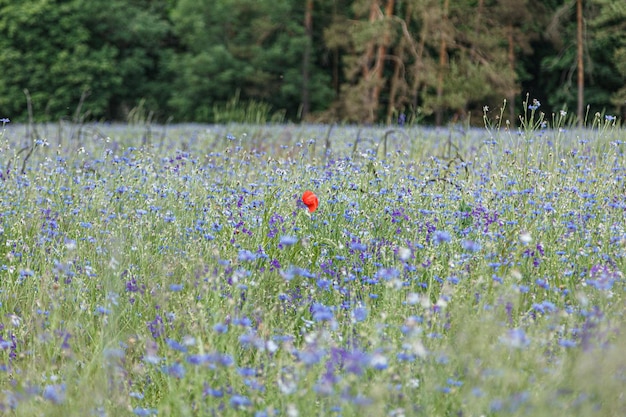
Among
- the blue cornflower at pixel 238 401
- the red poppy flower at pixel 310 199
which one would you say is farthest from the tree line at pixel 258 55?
the blue cornflower at pixel 238 401

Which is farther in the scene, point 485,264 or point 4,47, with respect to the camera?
point 4,47

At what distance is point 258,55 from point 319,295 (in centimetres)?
2486

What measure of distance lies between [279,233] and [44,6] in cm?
2714

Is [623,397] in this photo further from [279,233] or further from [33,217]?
[33,217]

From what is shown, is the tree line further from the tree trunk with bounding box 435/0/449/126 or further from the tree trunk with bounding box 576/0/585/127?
the tree trunk with bounding box 576/0/585/127

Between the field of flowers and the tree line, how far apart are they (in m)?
19.3

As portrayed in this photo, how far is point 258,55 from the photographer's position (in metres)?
27.5

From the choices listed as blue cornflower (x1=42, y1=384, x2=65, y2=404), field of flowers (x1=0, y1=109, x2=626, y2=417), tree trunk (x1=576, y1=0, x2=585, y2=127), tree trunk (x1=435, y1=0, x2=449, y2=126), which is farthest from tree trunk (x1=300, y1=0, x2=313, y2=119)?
blue cornflower (x1=42, y1=384, x2=65, y2=404)

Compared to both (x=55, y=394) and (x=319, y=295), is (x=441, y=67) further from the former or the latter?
(x=55, y=394)

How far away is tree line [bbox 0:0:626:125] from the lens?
25172 millimetres

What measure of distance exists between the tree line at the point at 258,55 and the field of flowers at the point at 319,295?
1927cm

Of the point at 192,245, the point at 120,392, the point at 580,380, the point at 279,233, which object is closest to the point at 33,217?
the point at 192,245

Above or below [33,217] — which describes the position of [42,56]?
above

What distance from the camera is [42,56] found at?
2775 centimetres
